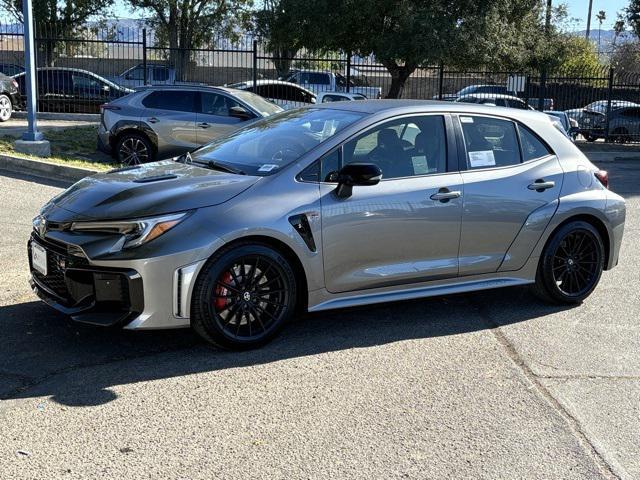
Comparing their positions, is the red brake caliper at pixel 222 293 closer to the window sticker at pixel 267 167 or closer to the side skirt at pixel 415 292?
the side skirt at pixel 415 292

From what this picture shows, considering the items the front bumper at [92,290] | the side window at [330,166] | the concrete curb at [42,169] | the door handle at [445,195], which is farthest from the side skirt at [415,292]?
the concrete curb at [42,169]

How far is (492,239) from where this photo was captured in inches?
236

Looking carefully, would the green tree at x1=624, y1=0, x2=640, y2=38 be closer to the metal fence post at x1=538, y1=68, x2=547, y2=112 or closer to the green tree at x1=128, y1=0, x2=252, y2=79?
the metal fence post at x1=538, y1=68, x2=547, y2=112

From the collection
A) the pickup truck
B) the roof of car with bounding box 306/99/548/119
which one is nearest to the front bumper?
the roof of car with bounding box 306/99/548/119

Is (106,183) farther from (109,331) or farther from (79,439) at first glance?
(79,439)

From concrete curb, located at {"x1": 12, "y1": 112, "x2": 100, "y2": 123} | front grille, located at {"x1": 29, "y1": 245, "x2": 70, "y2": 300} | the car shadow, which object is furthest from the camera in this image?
concrete curb, located at {"x1": 12, "y1": 112, "x2": 100, "y2": 123}

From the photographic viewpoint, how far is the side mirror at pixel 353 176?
17.2ft

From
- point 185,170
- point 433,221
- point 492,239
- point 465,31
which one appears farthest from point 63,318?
point 465,31

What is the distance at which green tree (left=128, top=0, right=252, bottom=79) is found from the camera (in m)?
37.2

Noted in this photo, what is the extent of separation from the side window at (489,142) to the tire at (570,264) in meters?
0.77

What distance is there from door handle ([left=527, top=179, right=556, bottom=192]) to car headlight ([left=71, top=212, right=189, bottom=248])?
9.43ft

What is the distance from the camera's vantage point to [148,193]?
5.02 meters

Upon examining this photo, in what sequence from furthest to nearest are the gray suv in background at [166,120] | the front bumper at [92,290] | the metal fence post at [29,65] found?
the gray suv in background at [166,120]
the metal fence post at [29,65]
the front bumper at [92,290]

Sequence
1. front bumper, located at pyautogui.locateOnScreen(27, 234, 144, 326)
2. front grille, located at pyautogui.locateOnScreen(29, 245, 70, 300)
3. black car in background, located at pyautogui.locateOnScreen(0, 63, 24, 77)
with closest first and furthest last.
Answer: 1. front bumper, located at pyautogui.locateOnScreen(27, 234, 144, 326)
2. front grille, located at pyautogui.locateOnScreen(29, 245, 70, 300)
3. black car in background, located at pyautogui.locateOnScreen(0, 63, 24, 77)
